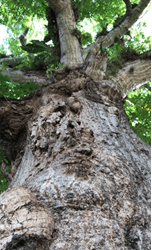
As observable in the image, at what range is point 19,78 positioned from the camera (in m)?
4.15

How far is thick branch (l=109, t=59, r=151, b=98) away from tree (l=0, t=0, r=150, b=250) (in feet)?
0.14

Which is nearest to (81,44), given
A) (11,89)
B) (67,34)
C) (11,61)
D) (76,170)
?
(67,34)

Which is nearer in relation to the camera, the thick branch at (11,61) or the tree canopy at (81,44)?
the tree canopy at (81,44)

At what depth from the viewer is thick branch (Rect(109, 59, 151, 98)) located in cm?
374

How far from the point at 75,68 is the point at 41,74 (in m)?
1.29

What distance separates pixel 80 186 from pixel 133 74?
314 centimetres

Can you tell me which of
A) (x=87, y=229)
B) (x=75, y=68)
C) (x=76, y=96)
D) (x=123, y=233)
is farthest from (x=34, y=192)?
(x=75, y=68)

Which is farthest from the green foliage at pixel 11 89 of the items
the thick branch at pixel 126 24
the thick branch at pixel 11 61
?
the thick branch at pixel 126 24

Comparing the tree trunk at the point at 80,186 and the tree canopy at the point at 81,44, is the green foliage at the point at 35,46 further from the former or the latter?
the tree trunk at the point at 80,186

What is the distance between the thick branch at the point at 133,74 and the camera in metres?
3.74

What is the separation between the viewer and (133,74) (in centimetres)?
390

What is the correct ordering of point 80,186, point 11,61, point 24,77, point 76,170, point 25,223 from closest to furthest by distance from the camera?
point 25,223
point 80,186
point 76,170
point 24,77
point 11,61

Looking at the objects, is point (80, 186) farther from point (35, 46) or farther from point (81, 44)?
point (81, 44)

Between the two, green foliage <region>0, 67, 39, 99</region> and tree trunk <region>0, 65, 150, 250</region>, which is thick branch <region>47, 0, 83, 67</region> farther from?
tree trunk <region>0, 65, 150, 250</region>
